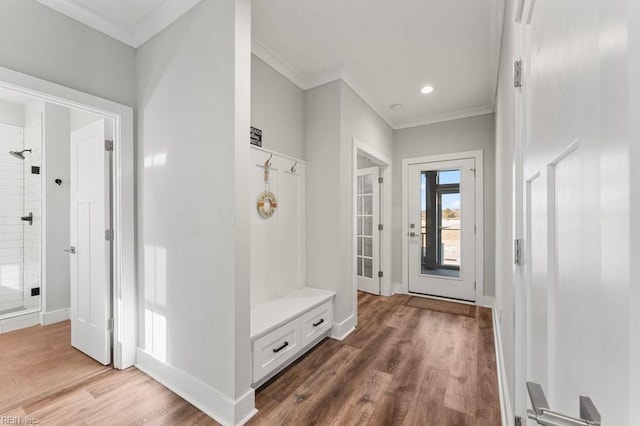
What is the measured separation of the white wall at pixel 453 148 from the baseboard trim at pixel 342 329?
174 cm

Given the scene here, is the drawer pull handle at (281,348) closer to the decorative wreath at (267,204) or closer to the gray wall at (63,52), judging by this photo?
the decorative wreath at (267,204)

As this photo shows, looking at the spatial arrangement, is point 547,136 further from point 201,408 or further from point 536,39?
point 201,408

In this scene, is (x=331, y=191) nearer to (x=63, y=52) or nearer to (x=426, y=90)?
(x=426, y=90)

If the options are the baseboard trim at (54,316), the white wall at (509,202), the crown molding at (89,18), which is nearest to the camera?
the white wall at (509,202)

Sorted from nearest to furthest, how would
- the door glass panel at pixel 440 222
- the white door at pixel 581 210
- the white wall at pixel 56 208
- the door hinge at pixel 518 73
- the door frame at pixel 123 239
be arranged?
the white door at pixel 581 210 < the door hinge at pixel 518 73 < the door frame at pixel 123 239 < the white wall at pixel 56 208 < the door glass panel at pixel 440 222

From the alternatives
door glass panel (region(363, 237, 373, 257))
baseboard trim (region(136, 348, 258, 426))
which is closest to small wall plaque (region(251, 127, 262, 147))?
baseboard trim (region(136, 348, 258, 426))

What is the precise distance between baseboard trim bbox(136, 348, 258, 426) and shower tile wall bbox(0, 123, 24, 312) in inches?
100

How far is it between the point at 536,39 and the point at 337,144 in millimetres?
1996

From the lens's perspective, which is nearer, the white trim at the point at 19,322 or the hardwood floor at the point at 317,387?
the hardwood floor at the point at 317,387

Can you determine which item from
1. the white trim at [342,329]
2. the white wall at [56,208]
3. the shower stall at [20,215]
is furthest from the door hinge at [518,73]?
the shower stall at [20,215]

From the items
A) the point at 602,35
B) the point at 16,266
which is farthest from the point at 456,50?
the point at 16,266

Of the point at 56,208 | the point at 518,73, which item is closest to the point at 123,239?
the point at 56,208

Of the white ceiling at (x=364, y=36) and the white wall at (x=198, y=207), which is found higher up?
the white ceiling at (x=364, y=36)

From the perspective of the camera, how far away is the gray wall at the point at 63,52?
5.43ft
